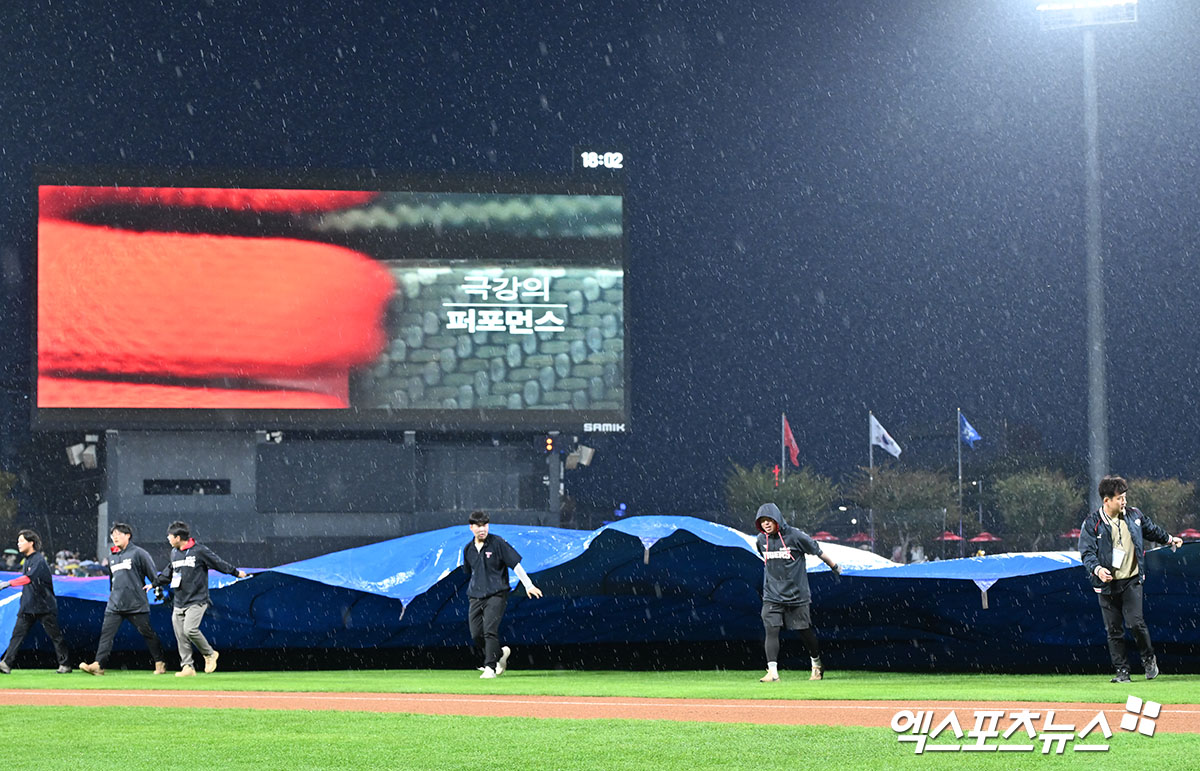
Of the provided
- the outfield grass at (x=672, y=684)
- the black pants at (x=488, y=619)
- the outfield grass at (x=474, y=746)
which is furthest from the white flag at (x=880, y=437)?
the outfield grass at (x=474, y=746)

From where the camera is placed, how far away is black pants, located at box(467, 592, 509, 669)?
623 inches

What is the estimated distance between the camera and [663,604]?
17938 mm

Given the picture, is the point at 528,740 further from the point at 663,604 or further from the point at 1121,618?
the point at 663,604

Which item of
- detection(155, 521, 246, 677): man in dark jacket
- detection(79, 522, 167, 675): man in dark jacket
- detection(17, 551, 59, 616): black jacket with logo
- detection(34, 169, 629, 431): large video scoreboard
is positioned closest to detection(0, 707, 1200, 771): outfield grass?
detection(155, 521, 246, 677): man in dark jacket

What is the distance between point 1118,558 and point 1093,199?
695 inches

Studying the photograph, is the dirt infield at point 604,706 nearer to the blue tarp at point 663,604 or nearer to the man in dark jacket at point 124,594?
the man in dark jacket at point 124,594

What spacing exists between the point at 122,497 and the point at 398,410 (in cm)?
1657

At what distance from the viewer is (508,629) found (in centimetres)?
1825

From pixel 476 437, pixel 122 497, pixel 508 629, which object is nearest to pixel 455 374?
pixel 476 437

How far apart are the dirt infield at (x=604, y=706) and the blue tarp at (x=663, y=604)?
3.35 m

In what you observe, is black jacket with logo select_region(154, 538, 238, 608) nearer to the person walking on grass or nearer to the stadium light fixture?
the person walking on grass

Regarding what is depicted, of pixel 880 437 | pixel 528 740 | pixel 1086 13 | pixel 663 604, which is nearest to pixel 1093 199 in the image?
pixel 1086 13

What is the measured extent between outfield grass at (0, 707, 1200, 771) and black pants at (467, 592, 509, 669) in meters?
4.77

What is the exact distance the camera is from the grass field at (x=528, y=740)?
322 inches
